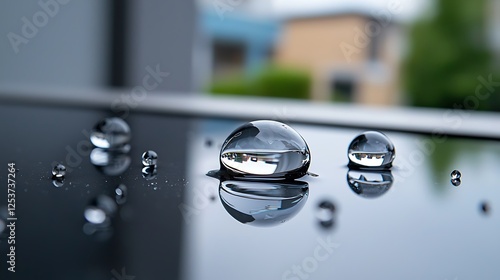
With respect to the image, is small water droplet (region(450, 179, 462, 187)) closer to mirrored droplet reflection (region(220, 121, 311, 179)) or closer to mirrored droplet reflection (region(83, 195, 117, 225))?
mirrored droplet reflection (region(220, 121, 311, 179))

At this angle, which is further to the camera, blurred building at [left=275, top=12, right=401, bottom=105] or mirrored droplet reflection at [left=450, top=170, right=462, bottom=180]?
blurred building at [left=275, top=12, right=401, bottom=105]

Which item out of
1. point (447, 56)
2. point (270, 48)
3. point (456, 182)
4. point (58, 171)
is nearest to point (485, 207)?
point (456, 182)

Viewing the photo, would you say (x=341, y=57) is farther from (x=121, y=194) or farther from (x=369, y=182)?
(x=121, y=194)

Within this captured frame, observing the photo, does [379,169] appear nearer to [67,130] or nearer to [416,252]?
[416,252]

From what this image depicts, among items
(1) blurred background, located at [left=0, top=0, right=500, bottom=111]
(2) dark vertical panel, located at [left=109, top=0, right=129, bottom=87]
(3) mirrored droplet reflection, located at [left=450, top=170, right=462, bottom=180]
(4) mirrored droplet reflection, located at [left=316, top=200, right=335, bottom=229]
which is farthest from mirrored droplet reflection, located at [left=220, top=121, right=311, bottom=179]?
(2) dark vertical panel, located at [left=109, top=0, right=129, bottom=87]

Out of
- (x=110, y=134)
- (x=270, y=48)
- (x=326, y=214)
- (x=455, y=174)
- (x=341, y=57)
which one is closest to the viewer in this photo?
(x=326, y=214)
